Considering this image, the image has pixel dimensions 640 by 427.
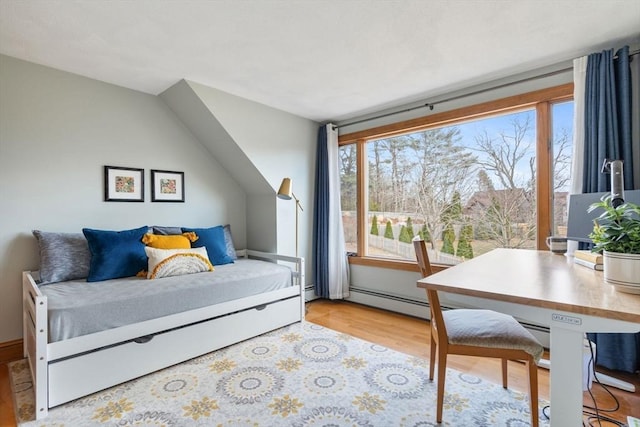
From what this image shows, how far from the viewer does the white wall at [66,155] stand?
2.29 m

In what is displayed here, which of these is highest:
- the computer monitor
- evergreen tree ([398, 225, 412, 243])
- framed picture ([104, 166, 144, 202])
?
framed picture ([104, 166, 144, 202])

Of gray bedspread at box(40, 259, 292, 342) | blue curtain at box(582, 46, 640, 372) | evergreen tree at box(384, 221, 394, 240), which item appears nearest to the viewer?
gray bedspread at box(40, 259, 292, 342)

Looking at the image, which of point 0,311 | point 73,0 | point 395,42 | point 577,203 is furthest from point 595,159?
point 0,311

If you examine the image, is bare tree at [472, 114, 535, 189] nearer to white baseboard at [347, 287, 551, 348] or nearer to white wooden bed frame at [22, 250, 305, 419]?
white baseboard at [347, 287, 551, 348]

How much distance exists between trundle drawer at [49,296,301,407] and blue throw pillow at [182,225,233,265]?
0.67 m

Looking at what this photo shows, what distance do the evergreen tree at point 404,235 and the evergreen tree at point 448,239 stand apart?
0.38 meters

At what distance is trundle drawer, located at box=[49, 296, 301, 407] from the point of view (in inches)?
69.1

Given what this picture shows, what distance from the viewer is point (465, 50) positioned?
7.23 feet

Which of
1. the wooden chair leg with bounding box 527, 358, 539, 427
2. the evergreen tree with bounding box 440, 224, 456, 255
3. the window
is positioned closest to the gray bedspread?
the window

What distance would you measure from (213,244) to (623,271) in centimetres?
291

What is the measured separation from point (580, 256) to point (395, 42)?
1713 mm

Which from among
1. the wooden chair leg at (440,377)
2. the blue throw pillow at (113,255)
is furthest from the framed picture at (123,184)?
the wooden chair leg at (440,377)

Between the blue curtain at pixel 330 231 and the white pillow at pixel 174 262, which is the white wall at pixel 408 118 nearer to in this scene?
the blue curtain at pixel 330 231

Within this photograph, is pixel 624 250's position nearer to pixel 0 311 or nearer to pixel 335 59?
pixel 335 59
